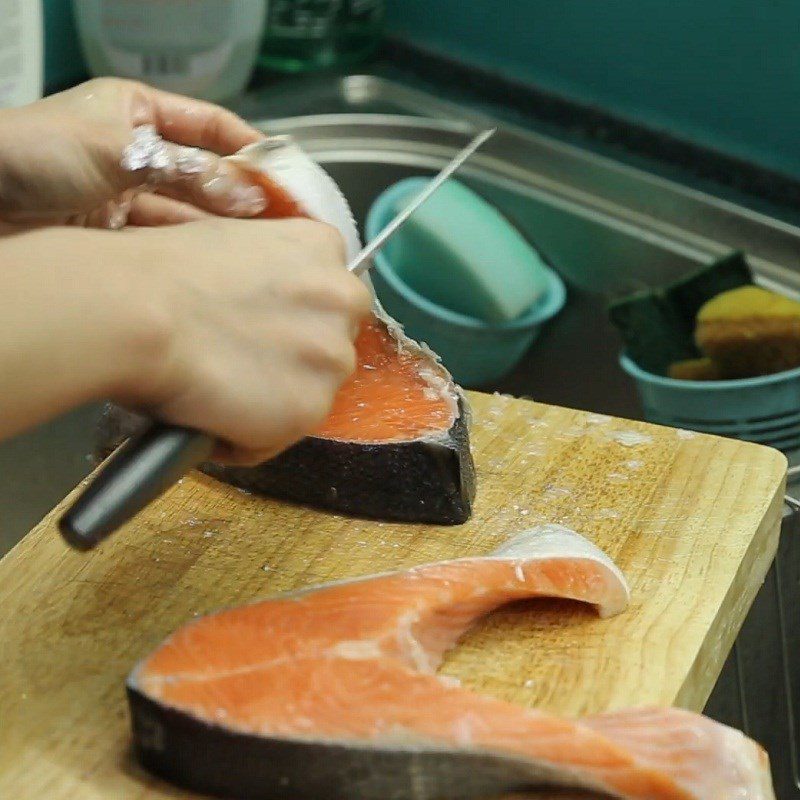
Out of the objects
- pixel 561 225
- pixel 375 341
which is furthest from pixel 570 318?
pixel 375 341

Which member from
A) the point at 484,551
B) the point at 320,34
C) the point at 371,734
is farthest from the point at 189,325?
the point at 320,34

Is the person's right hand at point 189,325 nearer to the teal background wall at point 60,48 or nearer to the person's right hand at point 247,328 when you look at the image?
the person's right hand at point 247,328

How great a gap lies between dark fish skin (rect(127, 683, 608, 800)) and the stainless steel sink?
2.50 feet

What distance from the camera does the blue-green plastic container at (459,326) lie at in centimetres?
187

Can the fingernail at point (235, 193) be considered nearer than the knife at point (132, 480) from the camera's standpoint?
No

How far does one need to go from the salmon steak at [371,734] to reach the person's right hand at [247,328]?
0.16 m

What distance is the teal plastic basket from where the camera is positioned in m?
1.59

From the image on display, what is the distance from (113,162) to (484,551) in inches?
20.0

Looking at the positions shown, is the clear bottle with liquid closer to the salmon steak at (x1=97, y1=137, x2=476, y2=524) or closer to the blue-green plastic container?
the blue-green plastic container

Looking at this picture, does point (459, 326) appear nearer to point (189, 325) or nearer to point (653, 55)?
point (653, 55)

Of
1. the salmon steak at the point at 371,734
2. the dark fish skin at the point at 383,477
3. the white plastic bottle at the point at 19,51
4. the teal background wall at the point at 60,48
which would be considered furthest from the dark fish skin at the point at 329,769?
the teal background wall at the point at 60,48

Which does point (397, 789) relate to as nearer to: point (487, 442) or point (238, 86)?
point (487, 442)

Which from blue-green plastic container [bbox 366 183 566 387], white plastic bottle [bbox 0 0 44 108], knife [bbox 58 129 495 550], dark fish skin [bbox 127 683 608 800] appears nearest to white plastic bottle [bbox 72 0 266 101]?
white plastic bottle [bbox 0 0 44 108]

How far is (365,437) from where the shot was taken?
1.25 metres
